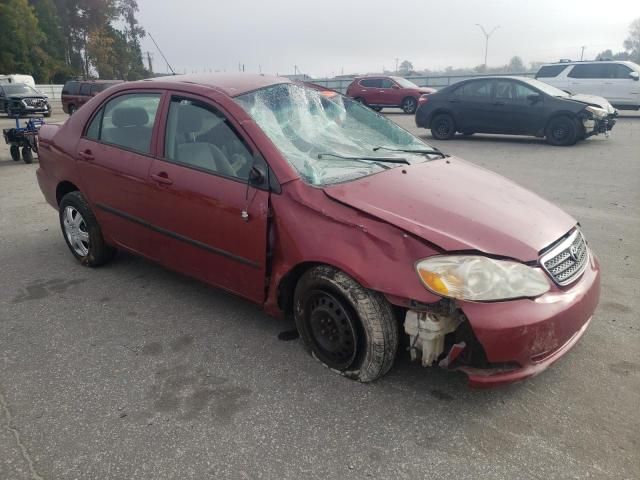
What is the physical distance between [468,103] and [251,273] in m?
11.1

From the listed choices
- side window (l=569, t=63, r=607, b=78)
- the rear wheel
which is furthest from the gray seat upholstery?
the rear wheel

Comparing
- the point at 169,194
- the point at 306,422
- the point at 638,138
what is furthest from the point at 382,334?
the point at 638,138

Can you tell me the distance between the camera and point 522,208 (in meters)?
2.97

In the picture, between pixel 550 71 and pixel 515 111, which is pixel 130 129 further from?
pixel 550 71

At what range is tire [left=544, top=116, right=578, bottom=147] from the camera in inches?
448

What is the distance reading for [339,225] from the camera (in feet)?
8.66

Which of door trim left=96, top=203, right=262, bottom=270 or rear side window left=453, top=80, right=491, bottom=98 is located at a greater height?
rear side window left=453, top=80, right=491, bottom=98

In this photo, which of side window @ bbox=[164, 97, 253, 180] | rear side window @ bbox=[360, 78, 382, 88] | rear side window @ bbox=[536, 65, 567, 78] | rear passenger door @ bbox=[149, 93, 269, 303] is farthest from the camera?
rear side window @ bbox=[360, 78, 382, 88]

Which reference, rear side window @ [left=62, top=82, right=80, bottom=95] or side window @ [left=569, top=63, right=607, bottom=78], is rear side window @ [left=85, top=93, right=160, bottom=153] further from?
rear side window @ [left=62, top=82, right=80, bottom=95]

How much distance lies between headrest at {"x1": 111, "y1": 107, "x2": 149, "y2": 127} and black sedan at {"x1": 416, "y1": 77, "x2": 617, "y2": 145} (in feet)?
33.5

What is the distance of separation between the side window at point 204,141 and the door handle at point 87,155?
37.5 inches

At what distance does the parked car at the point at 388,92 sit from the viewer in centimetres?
2212

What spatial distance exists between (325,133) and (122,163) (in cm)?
156

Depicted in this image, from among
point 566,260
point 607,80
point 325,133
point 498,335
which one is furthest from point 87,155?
point 607,80
